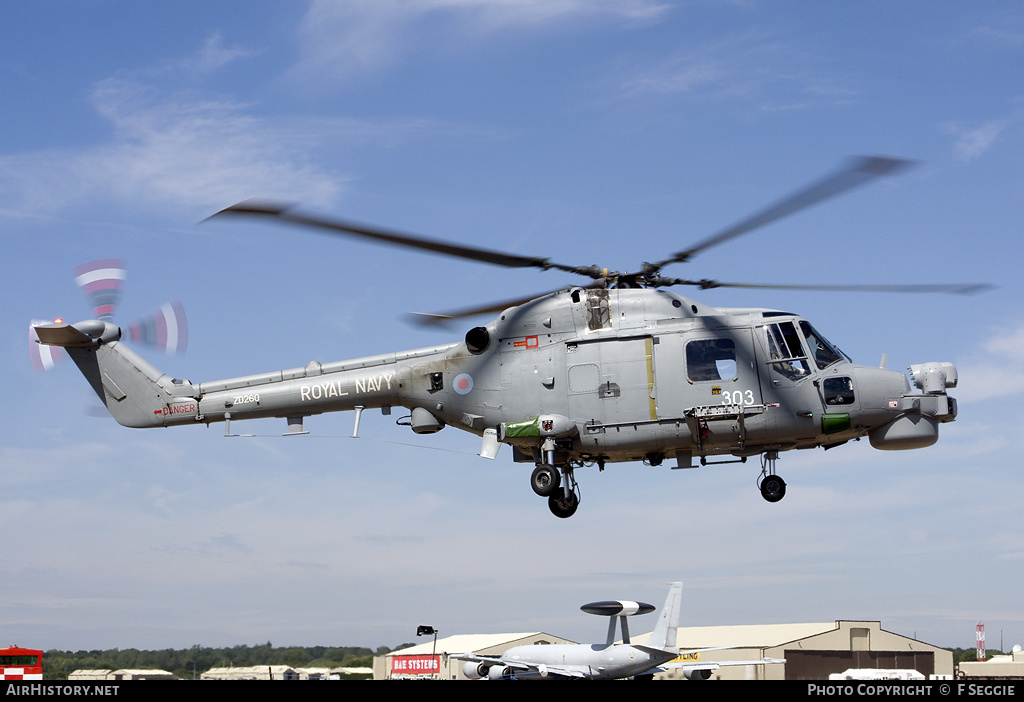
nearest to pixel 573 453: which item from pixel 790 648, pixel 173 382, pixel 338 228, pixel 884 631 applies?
pixel 338 228

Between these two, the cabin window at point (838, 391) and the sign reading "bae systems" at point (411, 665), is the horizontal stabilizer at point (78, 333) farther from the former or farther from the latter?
the sign reading "bae systems" at point (411, 665)

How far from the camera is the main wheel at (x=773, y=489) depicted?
20.0 meters

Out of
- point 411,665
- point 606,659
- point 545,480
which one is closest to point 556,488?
point 545,480

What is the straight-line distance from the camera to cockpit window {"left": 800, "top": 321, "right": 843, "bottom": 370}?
1977cm

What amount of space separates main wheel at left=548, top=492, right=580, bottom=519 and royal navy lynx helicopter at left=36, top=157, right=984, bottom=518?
0.02 m

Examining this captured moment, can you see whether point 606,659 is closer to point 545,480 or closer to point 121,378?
point 545,480

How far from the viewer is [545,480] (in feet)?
67.5

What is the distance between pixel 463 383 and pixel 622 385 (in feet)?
11.3

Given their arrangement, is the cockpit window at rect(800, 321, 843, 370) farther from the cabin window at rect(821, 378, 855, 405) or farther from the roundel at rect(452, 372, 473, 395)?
the roundel at rect(452, 372, 473, 395)

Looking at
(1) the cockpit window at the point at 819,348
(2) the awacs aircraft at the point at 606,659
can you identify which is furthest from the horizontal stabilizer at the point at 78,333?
(2) the awacs aircraft at the point at 606,659

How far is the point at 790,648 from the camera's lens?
175 ft

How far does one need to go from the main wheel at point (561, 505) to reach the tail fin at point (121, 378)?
27.6 ft

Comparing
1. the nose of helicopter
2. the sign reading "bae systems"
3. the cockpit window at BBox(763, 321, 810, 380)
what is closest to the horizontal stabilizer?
the cockpit window at BBox(763, 321, 810, 380)
